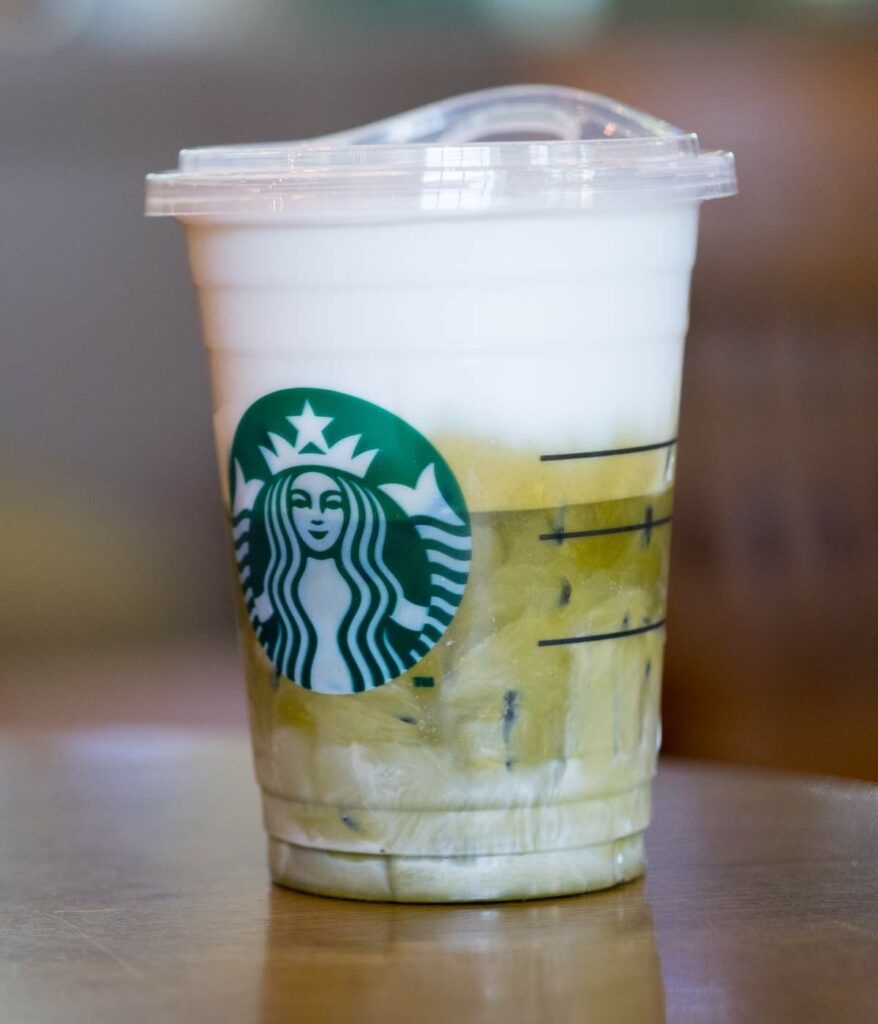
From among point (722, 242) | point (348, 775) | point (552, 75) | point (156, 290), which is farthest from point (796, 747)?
point (348, 775)

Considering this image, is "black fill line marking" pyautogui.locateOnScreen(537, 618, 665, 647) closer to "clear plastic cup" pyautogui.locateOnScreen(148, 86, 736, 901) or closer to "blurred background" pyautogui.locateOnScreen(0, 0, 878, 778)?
"clear plastic cup" pyautogui.locateOnScreen(148, 86, 736, 901)

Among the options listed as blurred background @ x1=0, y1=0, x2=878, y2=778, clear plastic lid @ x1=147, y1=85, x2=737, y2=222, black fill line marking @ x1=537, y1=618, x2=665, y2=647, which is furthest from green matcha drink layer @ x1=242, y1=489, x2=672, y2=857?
blurred background @ x1=0, y1=0, x2=878, y2=778

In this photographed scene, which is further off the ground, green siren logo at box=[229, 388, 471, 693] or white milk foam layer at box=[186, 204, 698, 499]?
white milk foam layer at box=[186, 204, 698, 499]

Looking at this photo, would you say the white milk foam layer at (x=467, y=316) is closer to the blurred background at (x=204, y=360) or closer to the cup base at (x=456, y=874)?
the cup base at (x=456, y=874)

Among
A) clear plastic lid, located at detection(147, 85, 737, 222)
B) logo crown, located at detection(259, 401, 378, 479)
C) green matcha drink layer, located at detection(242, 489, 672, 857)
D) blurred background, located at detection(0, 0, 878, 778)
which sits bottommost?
blurred background, located at detection(0, 0, 878, 778)

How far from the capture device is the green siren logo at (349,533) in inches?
28.7

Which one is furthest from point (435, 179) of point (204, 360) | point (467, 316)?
point (204, 360)

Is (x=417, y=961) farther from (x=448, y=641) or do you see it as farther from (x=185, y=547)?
(x=185, y=547)

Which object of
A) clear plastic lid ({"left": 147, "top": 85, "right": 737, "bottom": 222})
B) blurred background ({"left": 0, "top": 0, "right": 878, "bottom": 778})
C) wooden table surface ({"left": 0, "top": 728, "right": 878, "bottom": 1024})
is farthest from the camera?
blurred background ({"left": 0, "top": 0, "right": 878, "bottom": 778})

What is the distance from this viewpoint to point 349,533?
0.74 metres

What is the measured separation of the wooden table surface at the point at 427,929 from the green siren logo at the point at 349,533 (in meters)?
0.11

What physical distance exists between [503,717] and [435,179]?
0.75ft

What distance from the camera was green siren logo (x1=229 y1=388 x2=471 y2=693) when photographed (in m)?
0.73

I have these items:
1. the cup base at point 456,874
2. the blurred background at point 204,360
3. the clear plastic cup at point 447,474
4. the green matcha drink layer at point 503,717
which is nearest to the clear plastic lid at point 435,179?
the clear plastic cup at point 447,474
